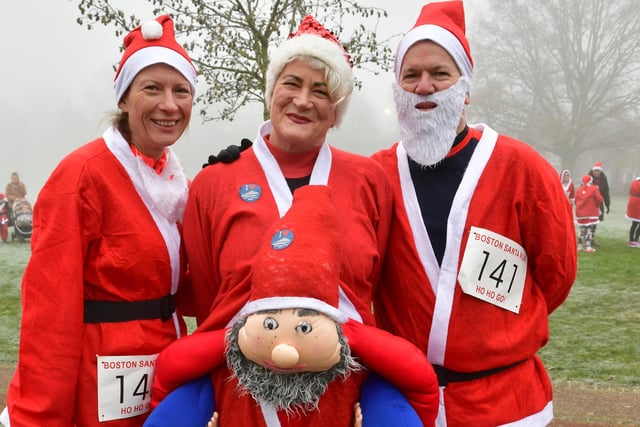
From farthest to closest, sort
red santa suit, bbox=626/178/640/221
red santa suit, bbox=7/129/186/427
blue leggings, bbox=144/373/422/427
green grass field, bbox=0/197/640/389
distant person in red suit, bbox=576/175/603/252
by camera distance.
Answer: red santa suit, bbox=626/178/640/221 < distant person in red suit, bbox=576/175/603/252 < green grass field, bbox=0/197/640/389 < red santa suit, bbox=7/129/186/427 < blue leggings, bbox=144/373/422/427

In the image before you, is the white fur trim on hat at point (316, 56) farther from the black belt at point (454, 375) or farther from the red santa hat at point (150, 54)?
the black belt at point (454, 375)

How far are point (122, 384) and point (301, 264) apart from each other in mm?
851

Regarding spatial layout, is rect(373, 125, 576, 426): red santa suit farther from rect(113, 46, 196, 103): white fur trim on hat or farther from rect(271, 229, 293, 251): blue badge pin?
rect(113, 46, 196, 103): white fur trim on hat

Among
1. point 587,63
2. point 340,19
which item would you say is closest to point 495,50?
point 587,63

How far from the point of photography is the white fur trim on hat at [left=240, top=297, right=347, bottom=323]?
1.90 metres

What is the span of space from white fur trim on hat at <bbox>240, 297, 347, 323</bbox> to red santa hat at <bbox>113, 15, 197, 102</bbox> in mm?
1077

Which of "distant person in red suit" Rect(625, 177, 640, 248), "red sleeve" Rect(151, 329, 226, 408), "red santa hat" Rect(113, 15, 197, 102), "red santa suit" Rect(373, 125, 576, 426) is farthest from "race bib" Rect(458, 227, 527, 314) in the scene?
"distant person in red suit" Rect(625, 177, 640, 248)

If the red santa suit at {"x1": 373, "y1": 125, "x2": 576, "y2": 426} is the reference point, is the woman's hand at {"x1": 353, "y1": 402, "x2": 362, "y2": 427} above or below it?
below

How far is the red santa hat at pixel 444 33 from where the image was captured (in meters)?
2.57

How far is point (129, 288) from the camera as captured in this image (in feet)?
7.55

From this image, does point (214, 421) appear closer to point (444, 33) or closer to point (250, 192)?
point (250, 192)

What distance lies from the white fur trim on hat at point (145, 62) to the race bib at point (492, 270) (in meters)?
1.33

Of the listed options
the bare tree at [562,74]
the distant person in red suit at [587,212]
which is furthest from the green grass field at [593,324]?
the bare tree at [562,74]

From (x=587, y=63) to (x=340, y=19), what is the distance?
35.9 metres
